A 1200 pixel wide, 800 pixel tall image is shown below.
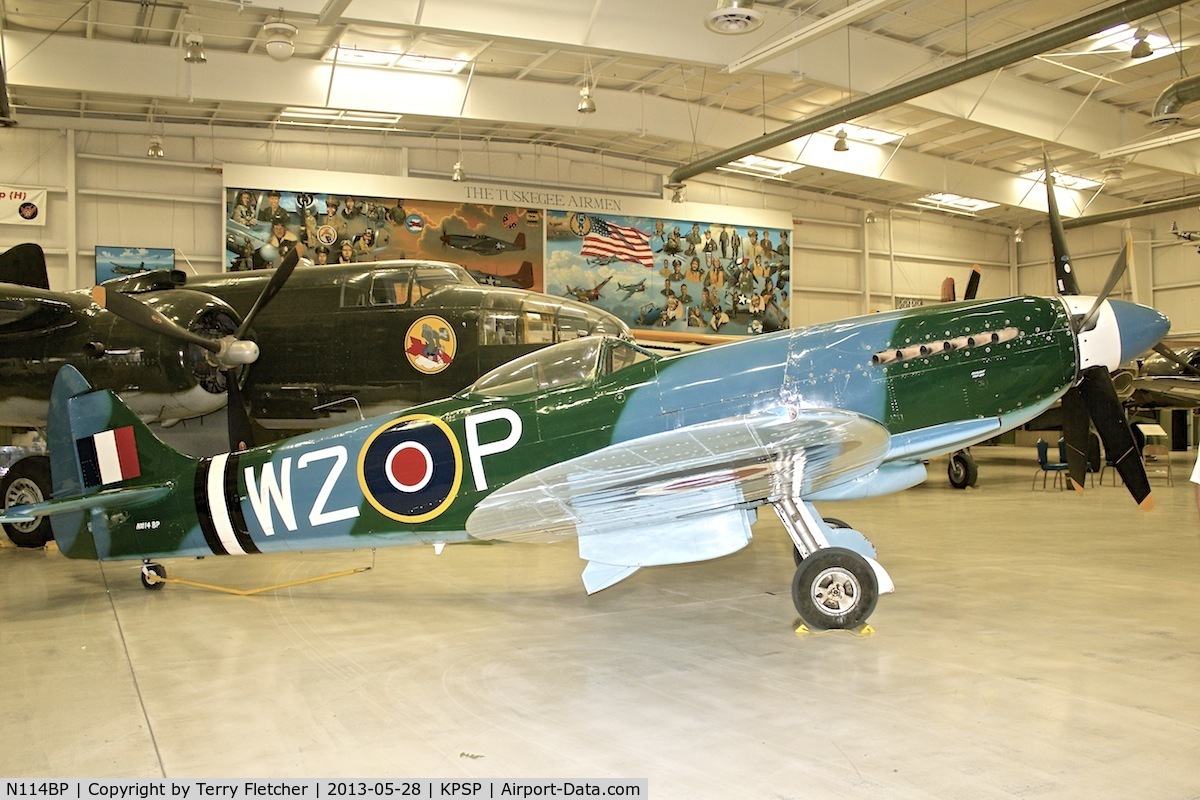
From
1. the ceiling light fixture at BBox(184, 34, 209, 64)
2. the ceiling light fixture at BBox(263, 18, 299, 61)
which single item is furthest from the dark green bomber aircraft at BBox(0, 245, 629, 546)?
the ceiling light fixture at BBox(184, 34, 209, 64)

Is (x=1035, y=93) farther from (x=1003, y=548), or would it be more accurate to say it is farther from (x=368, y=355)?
(x=368, y=355)

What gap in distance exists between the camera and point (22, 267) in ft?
40.0

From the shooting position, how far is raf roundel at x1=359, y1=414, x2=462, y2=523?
675 cm

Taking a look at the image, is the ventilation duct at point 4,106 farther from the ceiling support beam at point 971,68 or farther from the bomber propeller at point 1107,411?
the ceiling support beam at point 971,68

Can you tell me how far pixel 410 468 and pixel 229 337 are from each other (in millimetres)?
4668

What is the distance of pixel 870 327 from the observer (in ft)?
21.7

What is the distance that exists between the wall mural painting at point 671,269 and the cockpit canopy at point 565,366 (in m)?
17.4

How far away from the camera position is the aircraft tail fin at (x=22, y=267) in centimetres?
1220

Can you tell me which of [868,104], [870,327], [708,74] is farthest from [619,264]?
[870,327]

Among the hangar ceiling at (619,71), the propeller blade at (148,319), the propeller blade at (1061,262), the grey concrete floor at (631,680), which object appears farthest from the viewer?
Answer: the hangar ceiling at (619,71)

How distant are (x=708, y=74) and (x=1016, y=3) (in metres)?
6.43

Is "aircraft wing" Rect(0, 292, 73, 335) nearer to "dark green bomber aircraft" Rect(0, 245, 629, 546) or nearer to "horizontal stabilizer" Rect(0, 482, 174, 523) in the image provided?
"dark green bomber aircraft" Rect(0, 245, 629, 546)

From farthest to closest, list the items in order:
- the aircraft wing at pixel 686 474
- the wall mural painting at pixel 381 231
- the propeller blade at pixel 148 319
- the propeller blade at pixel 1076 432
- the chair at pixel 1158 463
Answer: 1. the wall mural painting at pixel 381 231
2. the chair at pixel 1158 463
3. the propeller blade at pixel 148 319
4. the propeller blade at pixel 1076 432
5. the aircraft wing at pixel 686 474

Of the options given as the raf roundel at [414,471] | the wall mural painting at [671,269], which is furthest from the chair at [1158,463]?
the raf roundel at [414,471]
